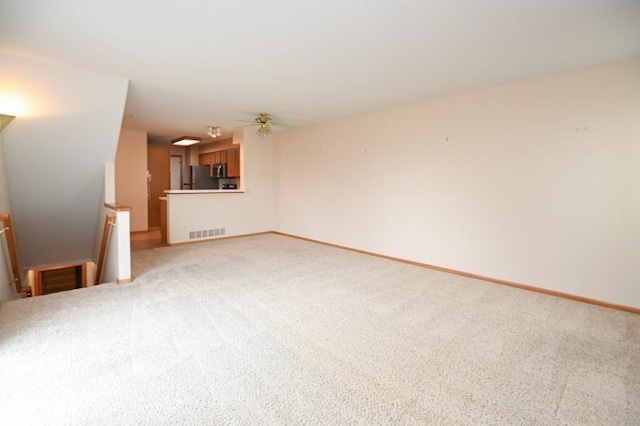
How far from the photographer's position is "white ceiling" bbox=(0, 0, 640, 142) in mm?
2160

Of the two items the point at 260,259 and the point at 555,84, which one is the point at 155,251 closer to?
the point at 260,259

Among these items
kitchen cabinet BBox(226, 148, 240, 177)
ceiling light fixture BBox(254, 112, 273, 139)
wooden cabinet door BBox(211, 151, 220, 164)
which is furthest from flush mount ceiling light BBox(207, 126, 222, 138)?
wooden cabinet door BBox(211, 151, 220, 164)

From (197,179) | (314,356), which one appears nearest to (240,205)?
(197,179)

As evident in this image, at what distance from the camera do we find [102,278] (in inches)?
188

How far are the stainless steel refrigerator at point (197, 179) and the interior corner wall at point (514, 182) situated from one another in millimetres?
4768

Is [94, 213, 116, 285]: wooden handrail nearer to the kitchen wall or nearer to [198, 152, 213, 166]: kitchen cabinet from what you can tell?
the kitchen wall

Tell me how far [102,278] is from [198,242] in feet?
6.07

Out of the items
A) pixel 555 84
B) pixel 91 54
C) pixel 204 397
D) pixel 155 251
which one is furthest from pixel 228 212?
pixel 555 84

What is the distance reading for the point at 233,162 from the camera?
7.96 m

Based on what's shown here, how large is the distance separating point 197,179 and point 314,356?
7599 millimetres

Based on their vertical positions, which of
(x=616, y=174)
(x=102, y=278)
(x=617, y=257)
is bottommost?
(x=102, y=278)

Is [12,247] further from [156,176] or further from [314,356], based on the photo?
[314,356]

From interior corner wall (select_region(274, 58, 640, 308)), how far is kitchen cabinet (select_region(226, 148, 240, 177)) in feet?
10.9

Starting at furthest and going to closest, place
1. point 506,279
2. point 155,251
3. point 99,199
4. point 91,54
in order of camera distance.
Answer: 1. point 155,251
2. point 99,199
3. point 506,279
4. point 91,54
